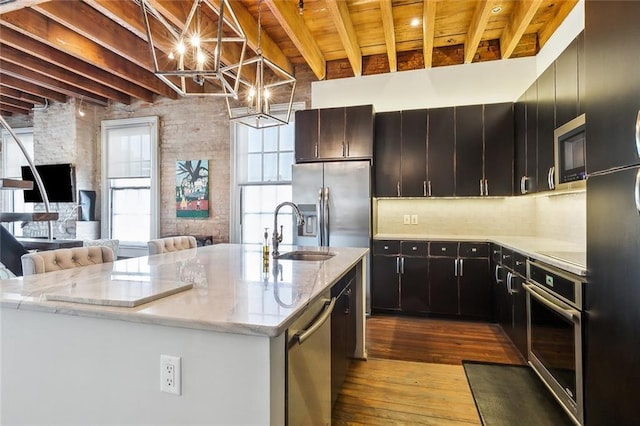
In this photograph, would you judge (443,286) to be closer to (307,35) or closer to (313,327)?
(313,327)

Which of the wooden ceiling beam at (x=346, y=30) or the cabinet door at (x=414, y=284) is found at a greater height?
the wooden ceiling beam at (x=346, y=30)

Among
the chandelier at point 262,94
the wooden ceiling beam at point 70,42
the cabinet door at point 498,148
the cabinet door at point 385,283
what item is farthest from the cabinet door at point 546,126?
the wooden ceiling beam at point 70,42

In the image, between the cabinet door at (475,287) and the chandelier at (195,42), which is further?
the cabinet door at (475,287)

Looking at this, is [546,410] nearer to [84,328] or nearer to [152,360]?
[152,360]

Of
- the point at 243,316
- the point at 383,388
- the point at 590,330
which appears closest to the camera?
the point at 243,316

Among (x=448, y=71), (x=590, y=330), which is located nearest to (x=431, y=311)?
(x=590, y=330)

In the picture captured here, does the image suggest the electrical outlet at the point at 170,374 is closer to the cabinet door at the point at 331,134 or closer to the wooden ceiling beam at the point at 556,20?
the cabinet door at the point at 331,134

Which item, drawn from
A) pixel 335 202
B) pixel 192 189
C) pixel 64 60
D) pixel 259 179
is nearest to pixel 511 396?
pixel 335 202

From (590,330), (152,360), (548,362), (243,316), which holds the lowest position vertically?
(548,362)

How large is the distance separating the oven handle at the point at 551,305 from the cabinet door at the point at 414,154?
5.76 feet

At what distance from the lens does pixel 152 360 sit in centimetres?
111

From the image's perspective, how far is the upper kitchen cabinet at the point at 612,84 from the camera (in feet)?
4.38

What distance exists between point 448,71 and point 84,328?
451cm

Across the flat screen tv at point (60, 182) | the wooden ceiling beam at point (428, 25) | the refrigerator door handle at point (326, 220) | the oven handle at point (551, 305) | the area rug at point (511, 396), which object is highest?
the wooden ceiling beam at point (428, 25)
